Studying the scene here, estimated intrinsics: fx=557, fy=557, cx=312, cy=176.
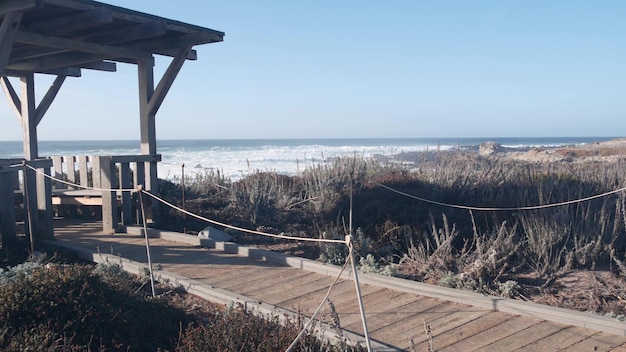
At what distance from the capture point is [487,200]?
296 inches

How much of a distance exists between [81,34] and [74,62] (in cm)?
151

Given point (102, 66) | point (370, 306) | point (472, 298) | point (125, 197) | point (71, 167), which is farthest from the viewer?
point (102, 66)

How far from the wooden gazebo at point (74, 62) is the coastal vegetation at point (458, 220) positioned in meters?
1.22

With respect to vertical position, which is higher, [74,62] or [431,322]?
[74,62]

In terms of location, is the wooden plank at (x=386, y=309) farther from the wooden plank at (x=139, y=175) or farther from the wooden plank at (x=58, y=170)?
the wooden plank at (x=58, y=170)

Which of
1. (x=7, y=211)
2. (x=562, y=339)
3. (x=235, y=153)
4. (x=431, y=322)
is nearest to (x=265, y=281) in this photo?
(x=431, y=322)

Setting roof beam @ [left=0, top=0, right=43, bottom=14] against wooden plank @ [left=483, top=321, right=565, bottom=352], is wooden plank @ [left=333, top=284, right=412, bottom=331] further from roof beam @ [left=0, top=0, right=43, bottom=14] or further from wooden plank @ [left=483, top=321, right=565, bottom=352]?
roof beam @ [left=0, top=0, right=43, bottom=14]

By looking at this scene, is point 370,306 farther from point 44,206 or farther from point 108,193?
point 108,193

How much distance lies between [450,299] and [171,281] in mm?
2560

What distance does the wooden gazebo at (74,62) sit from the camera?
261 inches

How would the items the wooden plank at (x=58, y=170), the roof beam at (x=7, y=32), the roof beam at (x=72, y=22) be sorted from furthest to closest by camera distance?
1. the wooden plank at (x=58, y=170)
2. the roof beam at (x=72, y=22)
3. the roof beam at (x=7, y=32)

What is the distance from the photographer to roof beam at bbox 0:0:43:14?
18.6 ft

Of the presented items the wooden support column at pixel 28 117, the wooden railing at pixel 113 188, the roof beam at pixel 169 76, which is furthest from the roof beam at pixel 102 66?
Result: the roof beam at pixel 169 76

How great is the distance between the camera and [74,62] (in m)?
9.30
